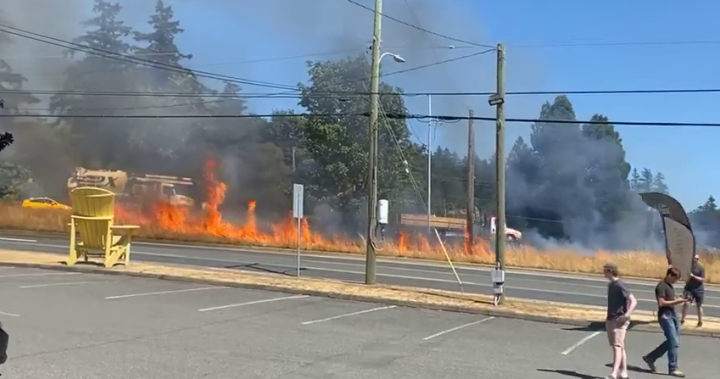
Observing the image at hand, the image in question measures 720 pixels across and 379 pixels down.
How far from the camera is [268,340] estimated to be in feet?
→ 31.1

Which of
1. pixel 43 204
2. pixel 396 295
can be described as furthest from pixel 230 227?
pixel 396 295

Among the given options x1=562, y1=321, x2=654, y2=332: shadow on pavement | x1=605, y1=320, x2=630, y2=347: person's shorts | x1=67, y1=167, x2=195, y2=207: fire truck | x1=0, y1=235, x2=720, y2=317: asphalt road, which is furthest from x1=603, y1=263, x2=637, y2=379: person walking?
x1=67, y1=167, x2=195, y2=207: fire truck

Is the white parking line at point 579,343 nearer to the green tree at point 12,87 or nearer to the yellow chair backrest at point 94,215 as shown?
the yellow chair backrest at point 94,215

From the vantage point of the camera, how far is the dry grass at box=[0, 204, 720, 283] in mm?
30500

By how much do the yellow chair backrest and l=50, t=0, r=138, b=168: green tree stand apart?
24.6m

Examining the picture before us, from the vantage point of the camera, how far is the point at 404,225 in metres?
42.5

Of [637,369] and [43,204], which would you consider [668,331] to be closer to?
[637,369]

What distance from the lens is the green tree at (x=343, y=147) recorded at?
133 ft

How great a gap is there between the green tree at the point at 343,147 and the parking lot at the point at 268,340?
2671 cm

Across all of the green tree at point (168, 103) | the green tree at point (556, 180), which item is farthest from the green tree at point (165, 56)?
the green tree at point (556, 180)

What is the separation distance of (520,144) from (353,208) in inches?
749

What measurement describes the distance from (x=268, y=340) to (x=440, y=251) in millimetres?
24631

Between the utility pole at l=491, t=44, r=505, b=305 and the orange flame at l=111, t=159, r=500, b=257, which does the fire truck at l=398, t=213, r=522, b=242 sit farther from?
the utility pole at l=491, t=44, r=505, b=305

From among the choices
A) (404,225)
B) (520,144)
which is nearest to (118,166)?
(404,225)
